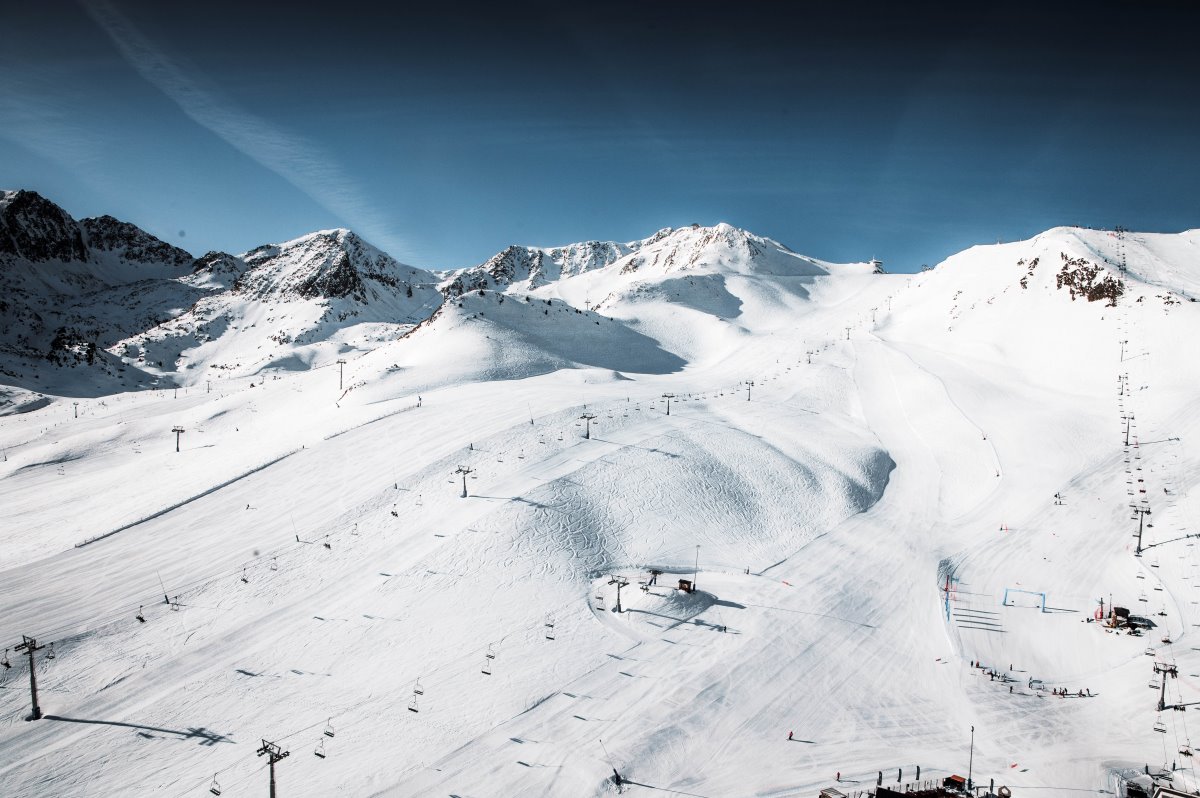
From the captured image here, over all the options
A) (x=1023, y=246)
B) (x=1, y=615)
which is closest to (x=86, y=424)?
(x=1, y=615)

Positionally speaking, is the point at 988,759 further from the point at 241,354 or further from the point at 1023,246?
the point at 241,354

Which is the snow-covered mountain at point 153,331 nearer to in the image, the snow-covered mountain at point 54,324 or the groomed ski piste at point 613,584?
the snow-covered mountain at point 54,324

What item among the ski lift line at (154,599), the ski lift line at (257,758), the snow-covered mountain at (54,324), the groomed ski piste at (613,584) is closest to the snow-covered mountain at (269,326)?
the snow-covered mountain at (54,324)

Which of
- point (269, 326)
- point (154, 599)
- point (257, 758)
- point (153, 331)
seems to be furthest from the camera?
point (269, 326)

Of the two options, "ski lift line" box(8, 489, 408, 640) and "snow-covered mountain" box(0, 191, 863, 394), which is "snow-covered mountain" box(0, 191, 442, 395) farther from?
"ski lift line" box(8, 489, 408, 640)

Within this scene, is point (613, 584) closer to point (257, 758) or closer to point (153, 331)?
point (257, 758)

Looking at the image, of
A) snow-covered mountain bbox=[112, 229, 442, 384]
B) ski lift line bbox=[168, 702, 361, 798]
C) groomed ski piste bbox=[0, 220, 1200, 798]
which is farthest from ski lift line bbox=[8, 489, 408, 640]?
snow-covered mountain bbox=[112, 229, 442, 384]

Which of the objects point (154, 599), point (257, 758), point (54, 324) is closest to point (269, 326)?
point (54, 324)

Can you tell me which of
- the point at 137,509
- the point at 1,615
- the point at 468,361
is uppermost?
the point at 468,361
